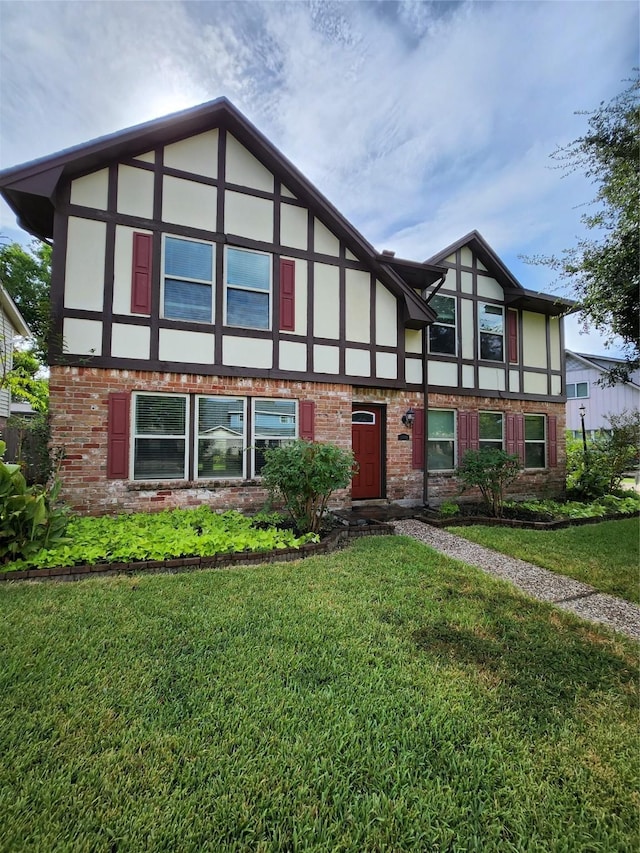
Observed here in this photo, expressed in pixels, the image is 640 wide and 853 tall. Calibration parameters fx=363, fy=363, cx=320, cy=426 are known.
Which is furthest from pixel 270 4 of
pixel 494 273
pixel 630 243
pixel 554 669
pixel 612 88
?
pixel 554 669

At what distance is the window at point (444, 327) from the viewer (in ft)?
30.7

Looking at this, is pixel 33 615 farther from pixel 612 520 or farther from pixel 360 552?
pixel 612 520

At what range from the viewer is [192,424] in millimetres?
6797

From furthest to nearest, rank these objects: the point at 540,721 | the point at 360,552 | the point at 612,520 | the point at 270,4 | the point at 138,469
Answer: the point at 612,520, the point at 138,469, the point at 270,4, the point at 360,552, the point at 540,721

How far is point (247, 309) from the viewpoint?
7211 millimetres

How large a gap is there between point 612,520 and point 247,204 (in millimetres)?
10112

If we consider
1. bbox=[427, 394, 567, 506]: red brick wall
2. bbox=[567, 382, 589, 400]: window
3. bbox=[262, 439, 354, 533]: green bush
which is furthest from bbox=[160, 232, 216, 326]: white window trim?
bbox=[567, 382, 589, 400]: window

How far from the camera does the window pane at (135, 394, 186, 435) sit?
651cm

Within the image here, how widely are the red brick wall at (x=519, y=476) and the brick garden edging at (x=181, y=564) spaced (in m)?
4.26

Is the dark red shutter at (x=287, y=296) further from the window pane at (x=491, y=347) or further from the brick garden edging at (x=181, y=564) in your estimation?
the window pane at (x=491, y=347)

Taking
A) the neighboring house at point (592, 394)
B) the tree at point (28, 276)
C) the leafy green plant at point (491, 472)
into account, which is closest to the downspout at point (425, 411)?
the leafy green plant at point (491, 472)

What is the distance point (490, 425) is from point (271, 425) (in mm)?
6119

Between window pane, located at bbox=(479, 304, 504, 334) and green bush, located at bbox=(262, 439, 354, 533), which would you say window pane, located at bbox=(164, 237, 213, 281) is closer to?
green bush, located at bbox=(262, 439, 354, 533)

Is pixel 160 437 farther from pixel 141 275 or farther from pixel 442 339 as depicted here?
pixel 442 339
